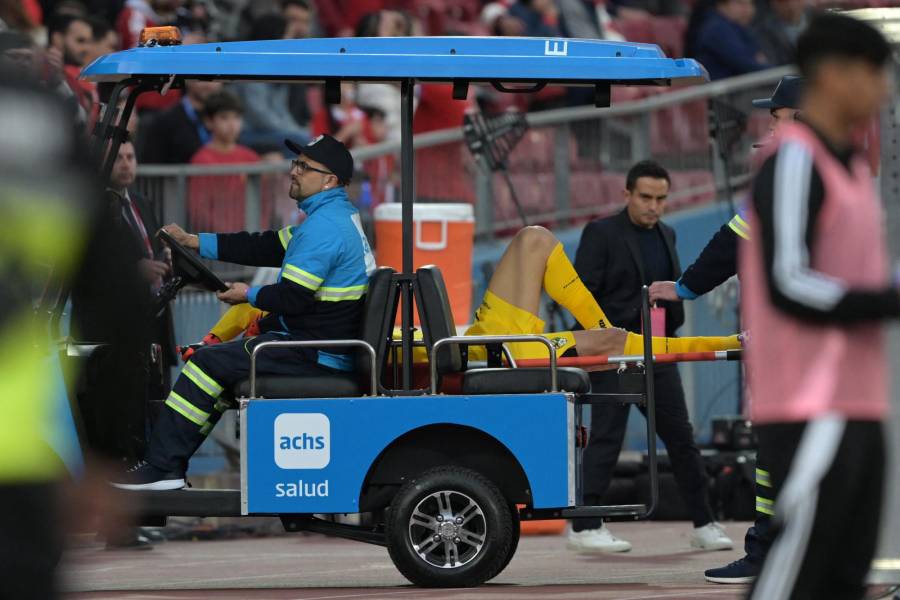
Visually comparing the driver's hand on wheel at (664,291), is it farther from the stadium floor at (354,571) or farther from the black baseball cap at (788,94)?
the stadium floor at (354,571)

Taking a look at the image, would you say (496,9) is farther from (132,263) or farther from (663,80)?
(132,263)

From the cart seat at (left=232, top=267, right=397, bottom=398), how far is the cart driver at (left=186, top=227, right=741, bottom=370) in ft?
1.51

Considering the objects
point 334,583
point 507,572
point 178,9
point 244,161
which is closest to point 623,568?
point 507,572

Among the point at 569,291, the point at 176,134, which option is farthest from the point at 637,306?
the point at 176,134

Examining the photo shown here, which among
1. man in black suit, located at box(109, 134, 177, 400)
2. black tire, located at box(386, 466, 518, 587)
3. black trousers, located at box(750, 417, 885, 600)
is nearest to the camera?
Answer: black trousers, located at box(750, 417, 885, 600)

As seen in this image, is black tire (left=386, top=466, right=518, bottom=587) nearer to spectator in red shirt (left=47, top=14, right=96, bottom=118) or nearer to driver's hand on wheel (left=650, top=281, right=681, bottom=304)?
driver's hand on wheel (left=650, top=281, right=681, bottom=304)

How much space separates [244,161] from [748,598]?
954 cm

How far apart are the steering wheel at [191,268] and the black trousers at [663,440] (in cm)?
259

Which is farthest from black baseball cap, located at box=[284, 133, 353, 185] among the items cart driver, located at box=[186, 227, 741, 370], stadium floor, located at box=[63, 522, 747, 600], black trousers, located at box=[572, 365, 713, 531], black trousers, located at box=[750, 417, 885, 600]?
black trousers, located at box=[750, 417, 885, 600]

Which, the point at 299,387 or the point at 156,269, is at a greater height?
the point at 156,269

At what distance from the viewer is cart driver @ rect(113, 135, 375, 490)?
30.4 feet

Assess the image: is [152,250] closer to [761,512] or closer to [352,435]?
[352,435]

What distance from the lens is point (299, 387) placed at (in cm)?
925

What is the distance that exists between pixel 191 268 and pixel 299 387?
86 cm
